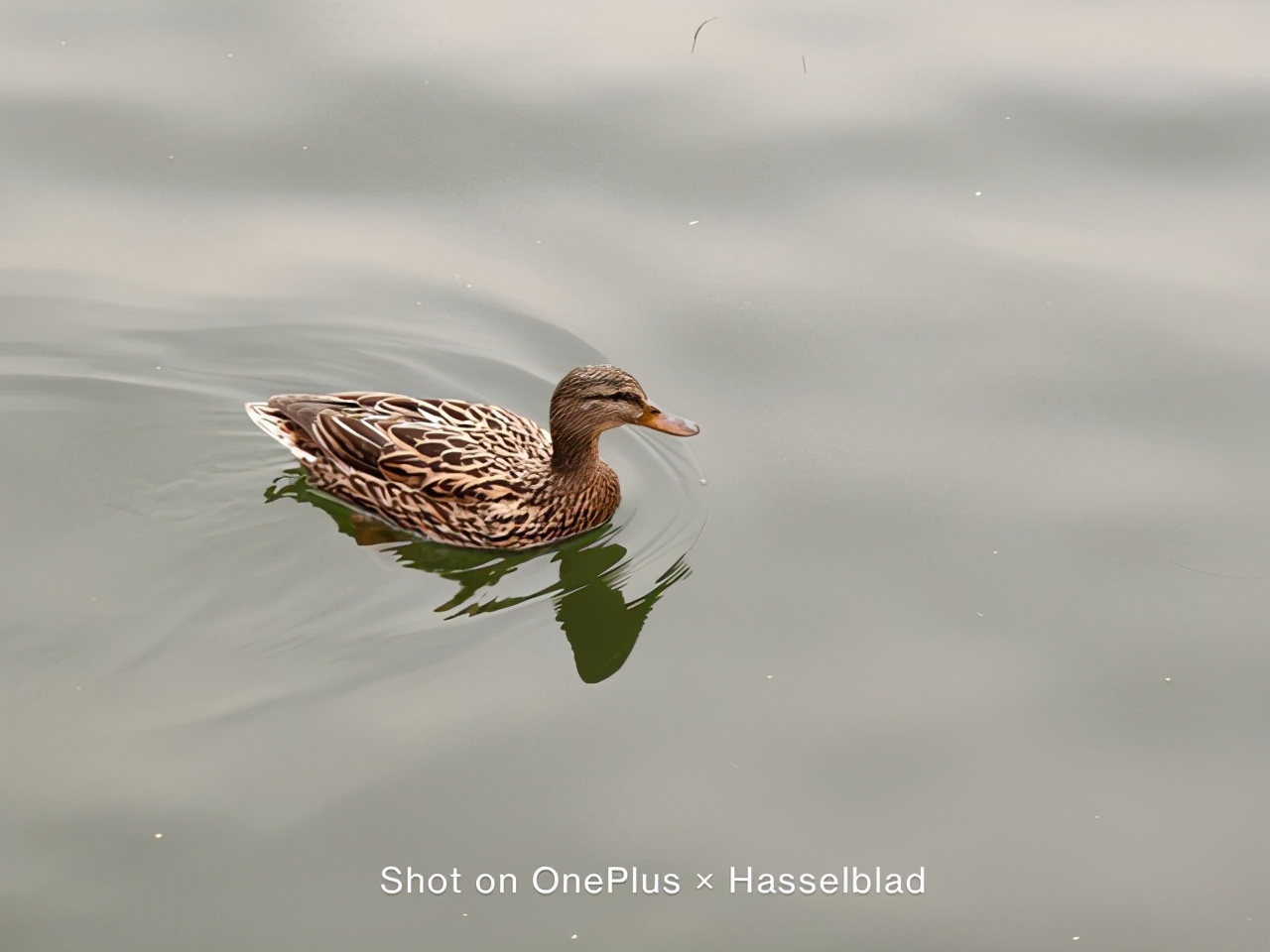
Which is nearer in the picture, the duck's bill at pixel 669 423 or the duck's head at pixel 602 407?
the duck's head at pixel 602 407

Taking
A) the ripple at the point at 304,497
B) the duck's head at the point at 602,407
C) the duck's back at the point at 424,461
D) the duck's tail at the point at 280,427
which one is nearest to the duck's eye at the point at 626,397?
the duck's head at the point at 602,407

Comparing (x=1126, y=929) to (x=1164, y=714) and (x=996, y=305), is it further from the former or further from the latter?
(x=996, y=305)

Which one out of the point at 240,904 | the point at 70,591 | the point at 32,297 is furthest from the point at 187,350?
the point at 240,904

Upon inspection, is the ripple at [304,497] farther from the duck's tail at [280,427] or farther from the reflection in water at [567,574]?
the duck's tail at [280,427]

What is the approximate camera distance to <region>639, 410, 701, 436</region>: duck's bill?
289 inches

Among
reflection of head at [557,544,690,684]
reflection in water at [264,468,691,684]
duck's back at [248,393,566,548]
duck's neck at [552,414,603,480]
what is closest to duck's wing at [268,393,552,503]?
duck's back at [248,393,566,548]

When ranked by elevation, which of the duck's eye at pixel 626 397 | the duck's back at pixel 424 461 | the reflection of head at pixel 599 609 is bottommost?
the reflection of head at pixel 599 609

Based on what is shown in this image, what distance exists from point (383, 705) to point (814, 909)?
6.10 ft

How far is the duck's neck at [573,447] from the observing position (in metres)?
7.32

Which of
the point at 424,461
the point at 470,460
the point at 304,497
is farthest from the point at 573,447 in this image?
the point at 304,497

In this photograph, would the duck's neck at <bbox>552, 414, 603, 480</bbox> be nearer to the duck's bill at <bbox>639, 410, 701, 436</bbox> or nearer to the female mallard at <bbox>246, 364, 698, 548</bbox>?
the female mallard at <bbox>246, 364, 698, 548</bbox>

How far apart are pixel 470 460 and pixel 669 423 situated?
36.1 inches

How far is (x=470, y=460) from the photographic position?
289 inches

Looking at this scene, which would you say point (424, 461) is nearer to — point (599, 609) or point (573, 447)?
point (573, 447)
